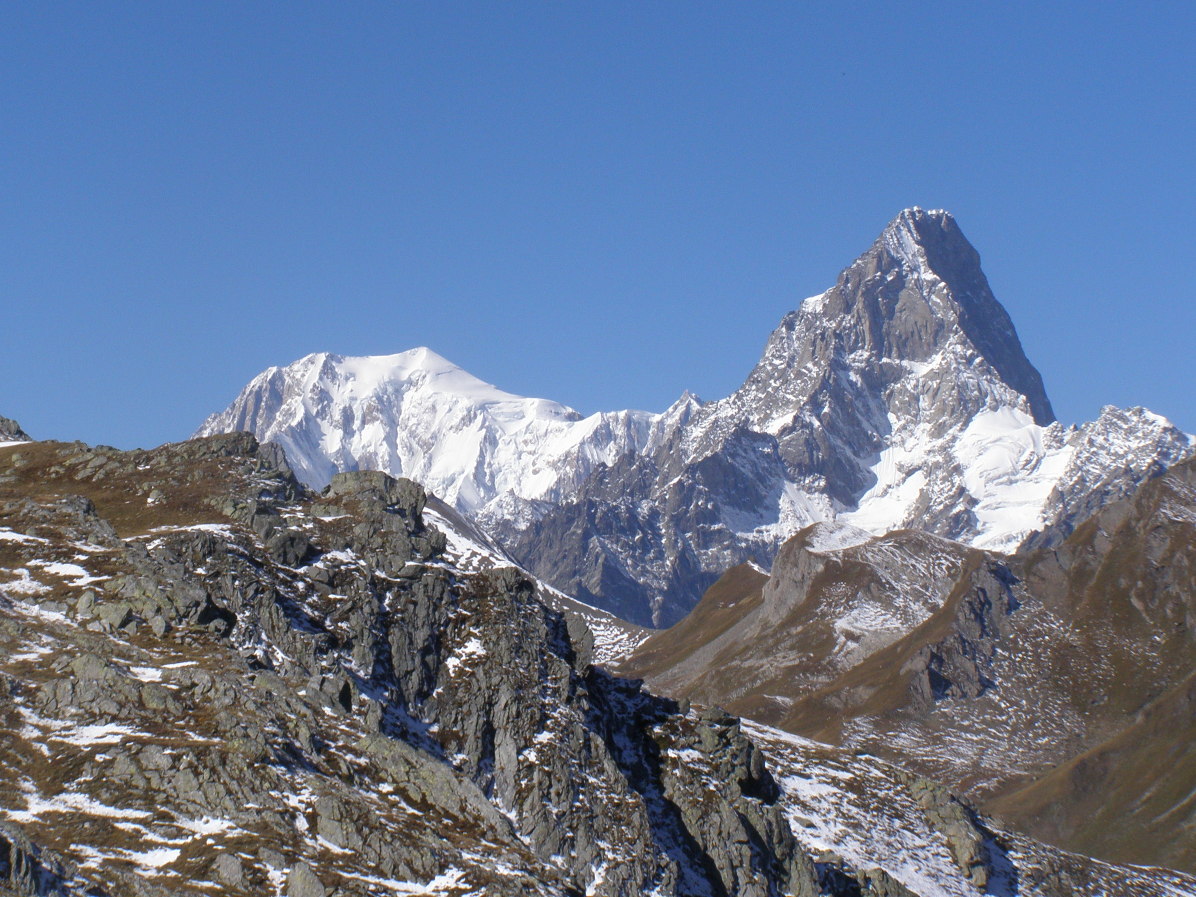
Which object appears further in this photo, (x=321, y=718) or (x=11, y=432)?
(x=11, y=432)

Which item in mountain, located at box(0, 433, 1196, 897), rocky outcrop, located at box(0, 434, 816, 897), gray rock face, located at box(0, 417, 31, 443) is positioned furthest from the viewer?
gray rock face, located at box(0, 417, 31, 443)

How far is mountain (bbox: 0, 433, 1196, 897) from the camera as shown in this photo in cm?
5734

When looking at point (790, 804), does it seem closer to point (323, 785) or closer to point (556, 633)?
point (556, 633)

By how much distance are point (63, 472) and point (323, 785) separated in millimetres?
51549

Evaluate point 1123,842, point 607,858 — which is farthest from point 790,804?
point 1123,842

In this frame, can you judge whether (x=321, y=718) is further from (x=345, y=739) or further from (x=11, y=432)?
(x=11, y=432)

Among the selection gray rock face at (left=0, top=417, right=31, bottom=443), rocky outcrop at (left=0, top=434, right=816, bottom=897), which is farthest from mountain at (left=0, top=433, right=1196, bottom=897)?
gray rock face at (left=0, top=417, right=31, bottom=443)

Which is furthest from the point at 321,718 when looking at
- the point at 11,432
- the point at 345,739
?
the point at 11,432

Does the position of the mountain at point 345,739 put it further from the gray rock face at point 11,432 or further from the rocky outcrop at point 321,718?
the gray rock face at point 11,432

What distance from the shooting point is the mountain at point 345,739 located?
57.3 meters

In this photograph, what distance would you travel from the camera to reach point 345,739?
69000mm

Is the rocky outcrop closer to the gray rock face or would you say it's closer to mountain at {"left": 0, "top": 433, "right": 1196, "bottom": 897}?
mountain at {"left": 0, "top": 433, "right": 1196, "bottom": 897}

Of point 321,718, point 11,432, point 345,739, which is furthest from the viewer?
point 11,432

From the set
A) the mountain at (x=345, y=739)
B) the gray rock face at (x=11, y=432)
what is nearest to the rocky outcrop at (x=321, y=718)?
the mountain at (x=345, y=739)
